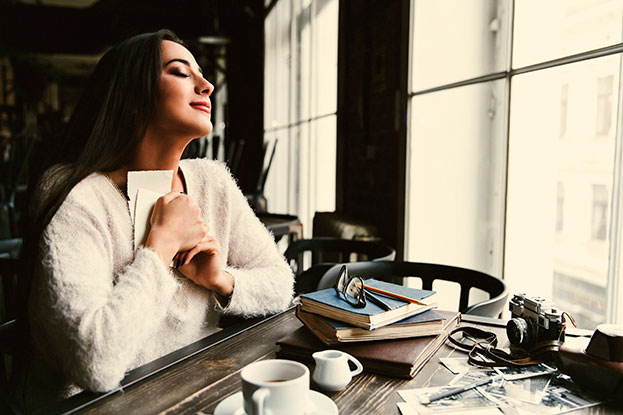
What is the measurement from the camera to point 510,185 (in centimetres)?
213

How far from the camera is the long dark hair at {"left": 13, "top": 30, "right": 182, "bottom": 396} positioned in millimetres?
1135

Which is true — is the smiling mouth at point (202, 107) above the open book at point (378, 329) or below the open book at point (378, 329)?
above

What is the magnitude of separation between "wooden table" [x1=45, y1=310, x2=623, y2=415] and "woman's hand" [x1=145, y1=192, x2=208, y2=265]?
220mm

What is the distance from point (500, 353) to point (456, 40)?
202 centimetres

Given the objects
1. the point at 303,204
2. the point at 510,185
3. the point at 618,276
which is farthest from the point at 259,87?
the point at 618,276

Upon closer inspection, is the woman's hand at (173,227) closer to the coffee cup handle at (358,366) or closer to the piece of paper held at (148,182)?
the piece of paper held at (148,182)

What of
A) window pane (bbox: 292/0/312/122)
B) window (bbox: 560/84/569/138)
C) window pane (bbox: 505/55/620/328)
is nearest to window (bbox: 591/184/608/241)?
window pane (bbox: 505/55/620/328)

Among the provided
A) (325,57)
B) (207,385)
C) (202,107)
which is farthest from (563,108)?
(325,57)

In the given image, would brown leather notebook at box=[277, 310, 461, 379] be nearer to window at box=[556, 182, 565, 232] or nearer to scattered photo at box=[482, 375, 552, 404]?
scattered photo at box=[482, 375, 552, 404]

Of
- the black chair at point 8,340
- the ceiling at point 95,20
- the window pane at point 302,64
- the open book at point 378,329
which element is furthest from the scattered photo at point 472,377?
the ceiling at point 95,20

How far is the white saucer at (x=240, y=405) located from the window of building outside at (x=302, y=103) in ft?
11.5

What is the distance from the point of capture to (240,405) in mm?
746

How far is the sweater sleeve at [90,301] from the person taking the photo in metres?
0.88

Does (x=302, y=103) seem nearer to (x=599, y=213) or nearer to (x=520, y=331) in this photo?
(x=599, y=213)
